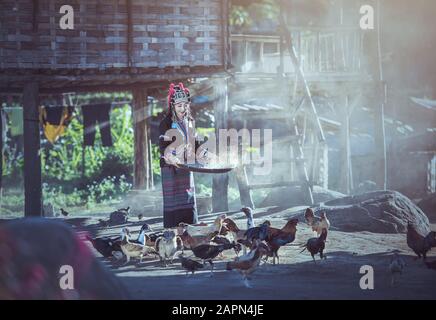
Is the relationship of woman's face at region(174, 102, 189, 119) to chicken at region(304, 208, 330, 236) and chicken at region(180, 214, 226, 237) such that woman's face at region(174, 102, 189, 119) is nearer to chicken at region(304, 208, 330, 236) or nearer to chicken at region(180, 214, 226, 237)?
chicken at region(180, 214, 226, 237)

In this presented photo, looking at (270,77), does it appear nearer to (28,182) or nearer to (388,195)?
(388,195)

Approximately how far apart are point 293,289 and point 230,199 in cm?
987

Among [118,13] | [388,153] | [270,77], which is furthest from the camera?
[388,153]

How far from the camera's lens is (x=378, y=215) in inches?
487

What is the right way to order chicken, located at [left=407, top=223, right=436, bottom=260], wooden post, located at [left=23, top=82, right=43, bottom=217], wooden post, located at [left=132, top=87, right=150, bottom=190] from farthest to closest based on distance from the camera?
1. wooden post, located at [left=132, top=87, right=150, bottom=190]
2. wooden post, located at [left=23, top=82, right=43, bottom=217]
3. chicken, located at [left=407, top=223, right=436, bottom=260]

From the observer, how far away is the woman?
965 centimetres

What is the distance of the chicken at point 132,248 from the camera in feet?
29.9

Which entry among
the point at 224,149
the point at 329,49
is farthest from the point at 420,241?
the point at 329,49

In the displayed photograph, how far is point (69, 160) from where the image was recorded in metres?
21.1

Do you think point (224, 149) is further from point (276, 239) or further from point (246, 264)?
point (246, 264)

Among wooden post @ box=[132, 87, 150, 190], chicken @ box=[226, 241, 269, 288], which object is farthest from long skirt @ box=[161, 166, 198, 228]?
wooden post @ box=[132, 87, 150, 190]

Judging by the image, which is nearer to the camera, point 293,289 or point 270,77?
point 293,289

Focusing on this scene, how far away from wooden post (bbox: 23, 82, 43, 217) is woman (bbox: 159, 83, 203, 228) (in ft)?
15.2
